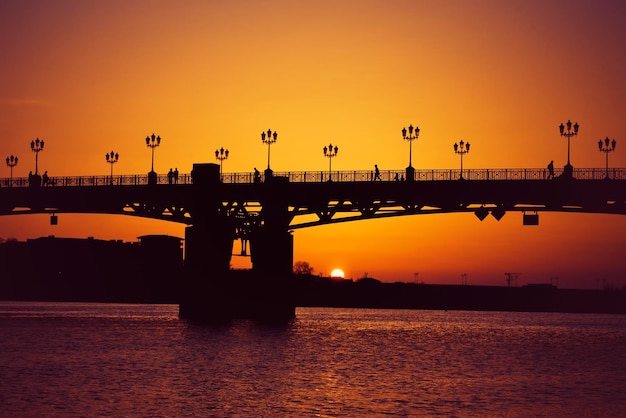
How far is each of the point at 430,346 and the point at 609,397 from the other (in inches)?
1326

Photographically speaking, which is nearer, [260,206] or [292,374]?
[292,374]

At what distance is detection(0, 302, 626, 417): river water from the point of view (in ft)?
145

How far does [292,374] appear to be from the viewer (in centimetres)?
5688

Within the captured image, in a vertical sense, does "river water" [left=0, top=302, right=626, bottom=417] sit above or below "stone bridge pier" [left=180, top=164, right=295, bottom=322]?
below

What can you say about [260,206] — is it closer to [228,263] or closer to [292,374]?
[228,263]

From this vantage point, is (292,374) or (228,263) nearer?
(292,374)

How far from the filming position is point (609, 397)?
5031 cm

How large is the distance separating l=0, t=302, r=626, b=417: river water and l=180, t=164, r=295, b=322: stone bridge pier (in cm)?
462

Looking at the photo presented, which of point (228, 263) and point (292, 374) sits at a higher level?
point (228, 263)

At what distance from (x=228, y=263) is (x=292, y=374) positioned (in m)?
43.6

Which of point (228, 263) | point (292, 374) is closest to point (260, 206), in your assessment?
point (228, 263)

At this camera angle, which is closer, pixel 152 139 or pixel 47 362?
pixel 47 362

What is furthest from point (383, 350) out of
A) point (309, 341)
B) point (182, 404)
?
point (182, 404)

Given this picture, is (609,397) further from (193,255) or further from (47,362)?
(193,255)
